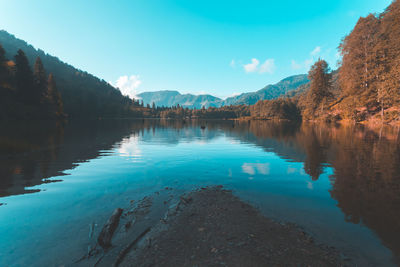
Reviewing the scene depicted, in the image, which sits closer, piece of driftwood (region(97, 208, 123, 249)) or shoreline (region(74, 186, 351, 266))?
shoreline (region(74, 186, 351, 266))

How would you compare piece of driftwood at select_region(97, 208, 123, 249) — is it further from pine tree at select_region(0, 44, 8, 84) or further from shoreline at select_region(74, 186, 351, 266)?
pine tree at select_region(0, 44, 8, 84)

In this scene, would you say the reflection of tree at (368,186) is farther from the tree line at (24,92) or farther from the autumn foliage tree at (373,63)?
the tree line at (24,92)

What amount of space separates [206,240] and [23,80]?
354 feet

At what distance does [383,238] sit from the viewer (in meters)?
5.84

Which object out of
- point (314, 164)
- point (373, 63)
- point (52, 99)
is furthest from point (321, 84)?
point (52, 99)

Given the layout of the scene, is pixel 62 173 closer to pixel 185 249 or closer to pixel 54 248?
pixel 54 248

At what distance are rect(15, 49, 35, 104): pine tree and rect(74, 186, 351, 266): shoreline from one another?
102 metres

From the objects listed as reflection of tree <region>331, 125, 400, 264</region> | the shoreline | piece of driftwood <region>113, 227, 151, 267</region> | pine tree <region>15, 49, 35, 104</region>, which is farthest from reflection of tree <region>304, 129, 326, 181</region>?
pine tree <region>15, 49, 35, 104</region>

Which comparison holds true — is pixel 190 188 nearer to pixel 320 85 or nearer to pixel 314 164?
pixel 314 164

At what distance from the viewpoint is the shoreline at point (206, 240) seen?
15.5 ft

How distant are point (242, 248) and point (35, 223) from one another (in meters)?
7.93

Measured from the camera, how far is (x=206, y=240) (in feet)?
18.4

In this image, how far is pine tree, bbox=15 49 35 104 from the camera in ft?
243

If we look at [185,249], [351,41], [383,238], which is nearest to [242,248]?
[185,249]
